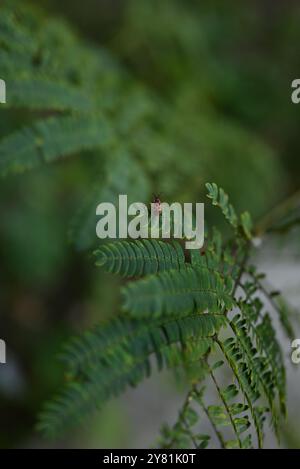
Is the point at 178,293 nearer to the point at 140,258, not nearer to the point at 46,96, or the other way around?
the point at 140,258

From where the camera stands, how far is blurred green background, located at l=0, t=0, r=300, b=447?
1827 mm

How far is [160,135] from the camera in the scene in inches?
61.2

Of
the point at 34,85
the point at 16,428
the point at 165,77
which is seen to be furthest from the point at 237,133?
the point at 16,428

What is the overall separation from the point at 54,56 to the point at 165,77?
2.21 ft

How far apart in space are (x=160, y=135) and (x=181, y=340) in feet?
3.06

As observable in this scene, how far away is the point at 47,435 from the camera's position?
2.23 feet

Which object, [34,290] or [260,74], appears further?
[34,290]

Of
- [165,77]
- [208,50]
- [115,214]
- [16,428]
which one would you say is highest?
[208,50]

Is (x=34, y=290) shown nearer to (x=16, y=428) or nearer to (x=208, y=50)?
(x=16, y=428)

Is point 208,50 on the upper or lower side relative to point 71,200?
upper

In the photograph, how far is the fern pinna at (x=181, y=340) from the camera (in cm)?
66

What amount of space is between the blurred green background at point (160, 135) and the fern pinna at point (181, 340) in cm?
85

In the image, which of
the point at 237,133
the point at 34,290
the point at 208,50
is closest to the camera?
the point at 237,133

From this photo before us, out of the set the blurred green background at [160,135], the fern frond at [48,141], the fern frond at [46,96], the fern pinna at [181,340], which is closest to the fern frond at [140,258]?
the fern pinna at [181,340]
